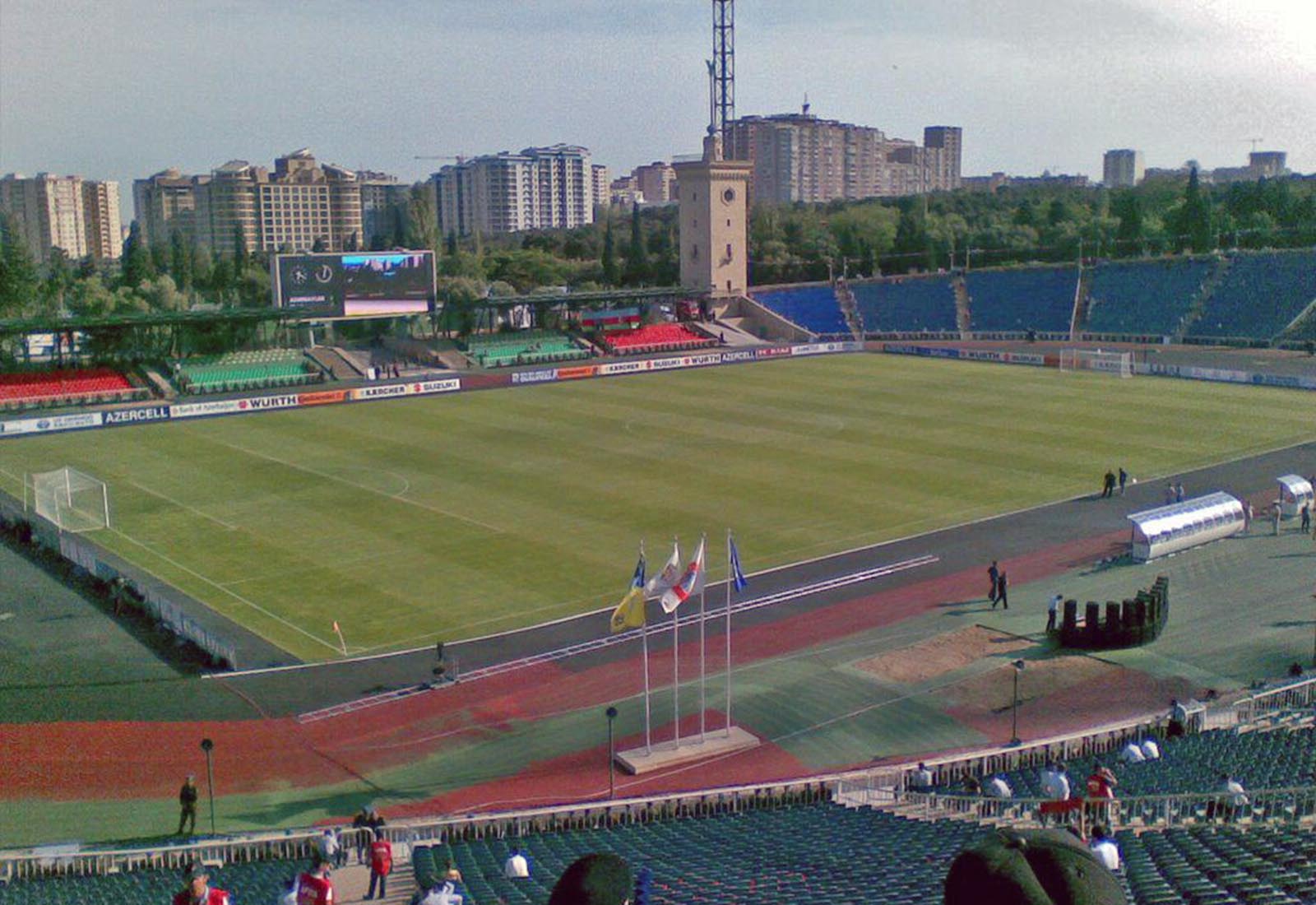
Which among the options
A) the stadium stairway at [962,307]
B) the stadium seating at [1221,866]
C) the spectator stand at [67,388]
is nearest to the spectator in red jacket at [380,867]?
the stadium seating at [1221,866]

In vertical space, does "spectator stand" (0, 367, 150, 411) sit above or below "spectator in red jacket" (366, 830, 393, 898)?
above

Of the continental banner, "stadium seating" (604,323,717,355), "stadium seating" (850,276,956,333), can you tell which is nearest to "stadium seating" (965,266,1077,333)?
"stadium seating" (850,276,956,333)

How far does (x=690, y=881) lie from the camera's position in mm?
13945

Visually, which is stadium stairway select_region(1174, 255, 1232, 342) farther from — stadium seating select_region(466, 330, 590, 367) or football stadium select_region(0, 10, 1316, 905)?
stadium seating select_region(466, 330, 590, 367)

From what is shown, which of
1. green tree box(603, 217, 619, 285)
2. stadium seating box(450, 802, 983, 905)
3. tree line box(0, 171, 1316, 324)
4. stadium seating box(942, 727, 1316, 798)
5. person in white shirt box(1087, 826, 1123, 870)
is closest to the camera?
person in white shirt box(1087, 826, 1123, 870)

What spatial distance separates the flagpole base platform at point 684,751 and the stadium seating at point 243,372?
202 ft

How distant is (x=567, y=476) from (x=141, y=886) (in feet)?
114

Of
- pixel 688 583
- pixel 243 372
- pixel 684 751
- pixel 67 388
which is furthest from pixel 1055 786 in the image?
pixel 243 372

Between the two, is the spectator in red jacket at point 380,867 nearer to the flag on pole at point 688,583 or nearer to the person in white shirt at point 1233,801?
the flag on pole at point 688,583

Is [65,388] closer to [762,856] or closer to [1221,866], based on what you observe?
[762,856]

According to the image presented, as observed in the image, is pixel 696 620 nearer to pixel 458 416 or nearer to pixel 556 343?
pixel 458 416

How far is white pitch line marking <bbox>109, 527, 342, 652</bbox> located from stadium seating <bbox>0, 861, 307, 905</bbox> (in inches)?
534

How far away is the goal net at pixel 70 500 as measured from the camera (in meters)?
43.8

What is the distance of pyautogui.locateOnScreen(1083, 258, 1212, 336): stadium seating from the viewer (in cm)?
9800
